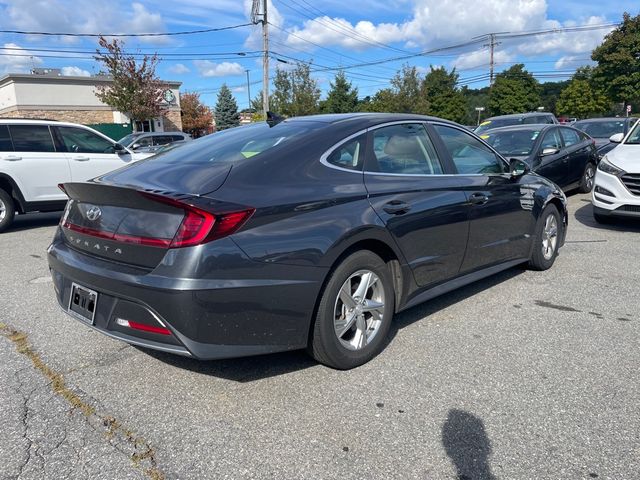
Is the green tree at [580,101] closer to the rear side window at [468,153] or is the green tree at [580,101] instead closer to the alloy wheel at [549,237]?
the alloy wheel at [549,237]

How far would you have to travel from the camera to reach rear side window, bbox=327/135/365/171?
10.9 feet

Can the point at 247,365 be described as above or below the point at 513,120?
below

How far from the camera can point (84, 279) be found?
3002 millimetres

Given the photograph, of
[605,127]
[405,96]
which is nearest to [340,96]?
[405,96]

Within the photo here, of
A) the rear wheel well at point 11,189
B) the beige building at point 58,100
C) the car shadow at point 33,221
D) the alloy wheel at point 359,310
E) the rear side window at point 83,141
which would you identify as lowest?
the car shadow at point 33,221

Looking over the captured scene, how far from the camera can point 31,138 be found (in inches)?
340

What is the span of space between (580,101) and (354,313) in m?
77.2

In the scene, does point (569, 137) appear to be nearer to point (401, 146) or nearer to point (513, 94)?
point (401, 146)

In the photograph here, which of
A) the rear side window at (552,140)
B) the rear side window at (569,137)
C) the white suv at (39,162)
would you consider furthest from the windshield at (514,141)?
the white suv at (39,162)

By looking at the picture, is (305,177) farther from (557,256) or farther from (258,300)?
(557,256)

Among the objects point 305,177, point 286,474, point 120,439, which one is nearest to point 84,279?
point 120,439

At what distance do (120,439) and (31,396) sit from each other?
0.82 m

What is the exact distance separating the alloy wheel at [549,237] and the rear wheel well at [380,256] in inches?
99.1

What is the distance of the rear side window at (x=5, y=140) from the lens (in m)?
8.35
